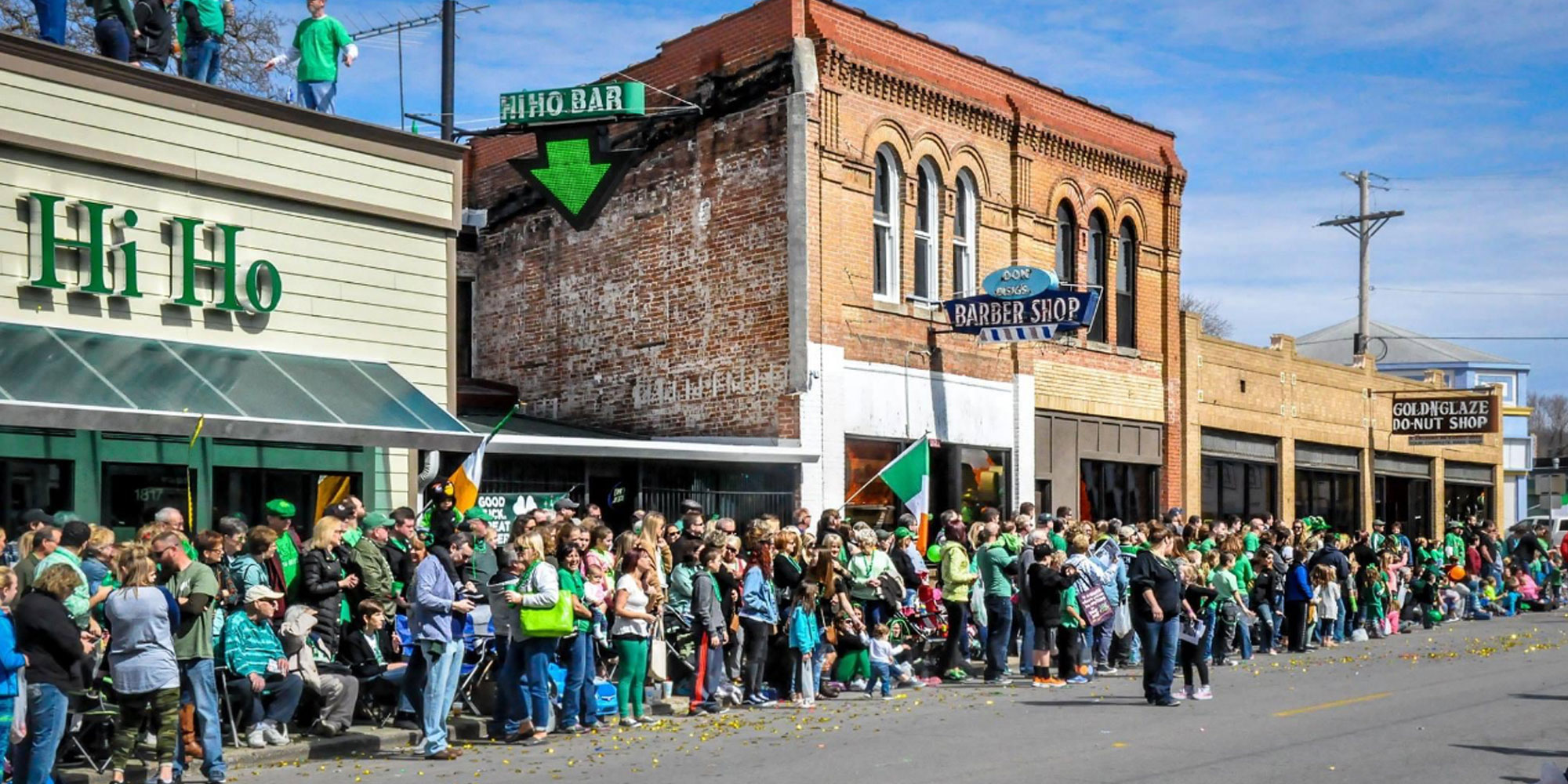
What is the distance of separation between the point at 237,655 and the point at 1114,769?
20.1 feet

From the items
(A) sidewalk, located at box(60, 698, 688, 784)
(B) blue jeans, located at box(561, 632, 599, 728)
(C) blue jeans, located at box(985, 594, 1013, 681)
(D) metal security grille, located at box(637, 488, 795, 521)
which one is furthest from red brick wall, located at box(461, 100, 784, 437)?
(A) sidewalk, located at box(60, 698, 688, 784)

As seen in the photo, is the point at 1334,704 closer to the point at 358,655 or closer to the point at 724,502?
the point at 358,655

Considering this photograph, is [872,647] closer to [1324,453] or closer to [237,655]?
[237,655]

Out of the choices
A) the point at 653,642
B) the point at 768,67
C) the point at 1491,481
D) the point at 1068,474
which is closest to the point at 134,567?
the point at 653,642

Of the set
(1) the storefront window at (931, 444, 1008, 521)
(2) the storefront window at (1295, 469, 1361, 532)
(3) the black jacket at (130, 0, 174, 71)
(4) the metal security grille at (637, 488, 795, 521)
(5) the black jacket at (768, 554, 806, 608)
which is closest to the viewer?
(5) the black jacket at (768, 554, 806, 608)

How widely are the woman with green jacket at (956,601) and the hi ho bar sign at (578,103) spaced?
7261 mm

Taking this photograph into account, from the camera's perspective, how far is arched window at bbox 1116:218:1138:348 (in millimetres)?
29656

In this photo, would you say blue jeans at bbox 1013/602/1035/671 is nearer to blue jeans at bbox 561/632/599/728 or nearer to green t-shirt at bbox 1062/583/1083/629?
green t-shirt at bbox 1062/583/1083/629

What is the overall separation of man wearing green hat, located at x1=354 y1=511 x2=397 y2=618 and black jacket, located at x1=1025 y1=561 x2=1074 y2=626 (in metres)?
6.89

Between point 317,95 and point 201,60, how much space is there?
4.09 feet

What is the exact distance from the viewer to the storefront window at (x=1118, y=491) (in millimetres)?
28609

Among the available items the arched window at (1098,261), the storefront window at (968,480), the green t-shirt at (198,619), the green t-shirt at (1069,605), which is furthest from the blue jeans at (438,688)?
the arched window at (1098,261)

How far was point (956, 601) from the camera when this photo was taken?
17.8m

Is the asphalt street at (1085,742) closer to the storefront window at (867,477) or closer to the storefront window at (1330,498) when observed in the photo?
the storefront window at (867,477)
